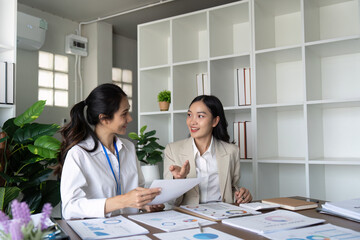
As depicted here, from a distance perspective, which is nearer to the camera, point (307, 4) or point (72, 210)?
point (72, 210)

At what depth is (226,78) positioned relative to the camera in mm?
3209

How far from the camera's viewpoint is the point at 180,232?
1.12 m

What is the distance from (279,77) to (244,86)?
1.25 ft

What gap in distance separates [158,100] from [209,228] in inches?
89.9

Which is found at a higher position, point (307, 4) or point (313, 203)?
point (307, 4)

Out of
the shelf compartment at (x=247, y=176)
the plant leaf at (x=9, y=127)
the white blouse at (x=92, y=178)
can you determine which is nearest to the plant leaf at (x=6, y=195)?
the plant leaf at (x=9, y=127)

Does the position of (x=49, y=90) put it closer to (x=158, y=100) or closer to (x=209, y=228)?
(x=158, y=100)

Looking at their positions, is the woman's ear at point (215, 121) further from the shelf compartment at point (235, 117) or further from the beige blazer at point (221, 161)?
the shelf compartment at point (235, 117)

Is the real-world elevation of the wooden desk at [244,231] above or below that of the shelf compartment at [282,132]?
below

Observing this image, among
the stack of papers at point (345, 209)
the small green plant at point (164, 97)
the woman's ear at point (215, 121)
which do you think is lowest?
the stack of papers at point (345, 209)

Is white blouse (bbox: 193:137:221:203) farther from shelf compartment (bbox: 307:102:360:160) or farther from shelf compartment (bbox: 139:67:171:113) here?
shelf compartment (bbox: 139:67:171:113)

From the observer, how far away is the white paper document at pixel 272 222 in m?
1.15

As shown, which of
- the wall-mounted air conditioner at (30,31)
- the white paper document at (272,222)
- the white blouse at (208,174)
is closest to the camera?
the white paper document at (272,222)

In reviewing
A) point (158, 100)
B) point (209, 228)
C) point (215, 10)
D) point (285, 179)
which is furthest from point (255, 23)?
point (209, 228)
